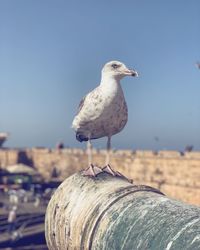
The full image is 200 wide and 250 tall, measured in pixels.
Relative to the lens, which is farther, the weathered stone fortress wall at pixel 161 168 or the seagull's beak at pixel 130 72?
the weathered stone fortress wall at pixel 161 168

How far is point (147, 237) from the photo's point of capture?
3389 millimetres

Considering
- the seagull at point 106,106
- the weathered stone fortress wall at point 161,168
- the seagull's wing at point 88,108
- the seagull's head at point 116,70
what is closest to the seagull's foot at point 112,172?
the seagull at point 106,106

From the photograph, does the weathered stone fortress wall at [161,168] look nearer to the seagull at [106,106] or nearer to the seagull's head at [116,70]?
the seagull at [106,106]

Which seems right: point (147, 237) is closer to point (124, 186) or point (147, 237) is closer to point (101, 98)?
point (124, 186)

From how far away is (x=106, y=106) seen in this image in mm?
4734

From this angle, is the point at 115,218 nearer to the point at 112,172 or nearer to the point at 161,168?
the point at 112,172

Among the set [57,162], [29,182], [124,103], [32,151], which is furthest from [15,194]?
[124,103]

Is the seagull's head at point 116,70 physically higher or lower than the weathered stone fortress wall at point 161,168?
higher

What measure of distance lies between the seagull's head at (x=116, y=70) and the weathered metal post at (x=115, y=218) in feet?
3.12

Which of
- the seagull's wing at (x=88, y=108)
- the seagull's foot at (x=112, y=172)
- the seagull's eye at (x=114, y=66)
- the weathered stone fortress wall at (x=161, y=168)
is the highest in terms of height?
the seagull's eye at (x=114, y=66)

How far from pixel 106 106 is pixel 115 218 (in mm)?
1187

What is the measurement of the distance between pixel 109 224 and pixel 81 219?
0.46 metres

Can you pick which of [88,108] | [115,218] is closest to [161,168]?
[88,108]

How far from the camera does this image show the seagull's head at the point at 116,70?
4.77m
